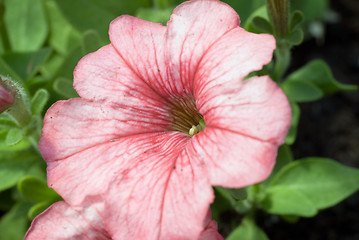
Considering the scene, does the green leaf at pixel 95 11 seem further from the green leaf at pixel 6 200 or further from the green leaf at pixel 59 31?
the green leaf at pixel 6 200

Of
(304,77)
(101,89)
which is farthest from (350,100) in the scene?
(101,89)

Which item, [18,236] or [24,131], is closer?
[24,131]

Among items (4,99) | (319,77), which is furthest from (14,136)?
(319,77)

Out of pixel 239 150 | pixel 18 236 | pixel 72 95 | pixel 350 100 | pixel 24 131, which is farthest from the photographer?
Answer: pixel 350 100

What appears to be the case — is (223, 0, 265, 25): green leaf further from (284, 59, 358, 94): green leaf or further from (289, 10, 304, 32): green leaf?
(289, 10, 304, 32): green leaf

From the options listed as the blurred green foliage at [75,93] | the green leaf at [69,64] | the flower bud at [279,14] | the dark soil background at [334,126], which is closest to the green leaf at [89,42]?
the blurred green foliage at [75,93]

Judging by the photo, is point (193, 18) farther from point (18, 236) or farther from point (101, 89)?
point (18, 236)
